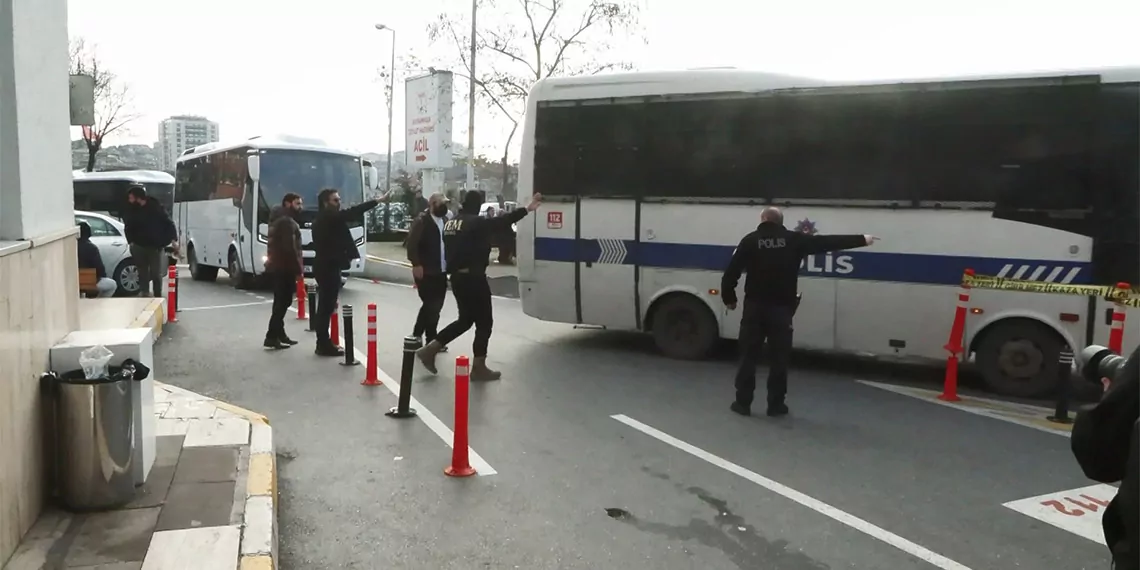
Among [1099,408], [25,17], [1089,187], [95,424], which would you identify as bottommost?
[95,424]

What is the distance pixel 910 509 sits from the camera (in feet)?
18.0

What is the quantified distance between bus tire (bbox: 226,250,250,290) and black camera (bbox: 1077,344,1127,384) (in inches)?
678

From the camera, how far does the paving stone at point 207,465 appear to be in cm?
516

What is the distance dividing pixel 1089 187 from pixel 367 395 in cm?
703

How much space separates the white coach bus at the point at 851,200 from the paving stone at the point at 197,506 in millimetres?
6332

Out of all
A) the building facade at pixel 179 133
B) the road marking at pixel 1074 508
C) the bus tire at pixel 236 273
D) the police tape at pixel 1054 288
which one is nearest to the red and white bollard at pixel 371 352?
the road marking at pixel 1074 508

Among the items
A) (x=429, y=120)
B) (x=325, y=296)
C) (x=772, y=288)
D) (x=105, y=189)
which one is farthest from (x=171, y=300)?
(x=105, y=189)

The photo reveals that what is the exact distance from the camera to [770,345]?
7816mm

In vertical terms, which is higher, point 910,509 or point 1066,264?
point 1066,264

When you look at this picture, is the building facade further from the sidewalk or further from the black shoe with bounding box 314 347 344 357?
the sidewalk

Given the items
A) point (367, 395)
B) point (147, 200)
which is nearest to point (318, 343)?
point (367, 395)

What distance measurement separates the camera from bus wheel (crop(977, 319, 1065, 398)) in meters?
8.58

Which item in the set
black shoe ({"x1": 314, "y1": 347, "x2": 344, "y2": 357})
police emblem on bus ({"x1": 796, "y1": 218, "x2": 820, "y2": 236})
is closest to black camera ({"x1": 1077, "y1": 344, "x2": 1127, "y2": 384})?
police emblem on bus ({"x1": 796, "y1": 218, "x2": 820, "y2": 236})

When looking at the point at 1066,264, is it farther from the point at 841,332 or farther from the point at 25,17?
the point at 25,17
